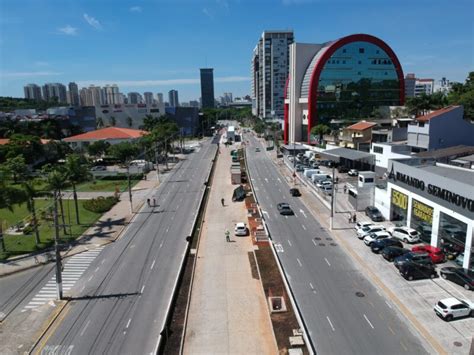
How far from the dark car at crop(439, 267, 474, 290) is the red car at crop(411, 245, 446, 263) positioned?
8.55ft

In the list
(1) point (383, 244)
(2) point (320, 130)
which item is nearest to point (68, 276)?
(1) point (383, 244)

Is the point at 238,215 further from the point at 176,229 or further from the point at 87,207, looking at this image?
the point at 87,207

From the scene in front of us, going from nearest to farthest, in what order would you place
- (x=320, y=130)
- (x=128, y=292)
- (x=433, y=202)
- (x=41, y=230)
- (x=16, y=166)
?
1. (x=128, y=292)
2. (x=433, y=202)
3. (x=41, y=230)
4. (x=16, y=166)
5. (x=320, y=130)

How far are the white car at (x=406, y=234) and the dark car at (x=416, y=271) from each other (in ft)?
26.0

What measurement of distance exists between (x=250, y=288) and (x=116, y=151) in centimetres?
6453

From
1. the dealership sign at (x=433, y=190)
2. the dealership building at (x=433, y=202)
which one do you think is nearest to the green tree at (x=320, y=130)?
the dealership building at (x=433, y=202)

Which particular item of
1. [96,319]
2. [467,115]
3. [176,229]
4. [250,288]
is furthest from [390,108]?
[96,319]

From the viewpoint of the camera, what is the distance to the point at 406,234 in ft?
127

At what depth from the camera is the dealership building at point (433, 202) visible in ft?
103

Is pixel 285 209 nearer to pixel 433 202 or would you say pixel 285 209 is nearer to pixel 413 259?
pixel 433 202

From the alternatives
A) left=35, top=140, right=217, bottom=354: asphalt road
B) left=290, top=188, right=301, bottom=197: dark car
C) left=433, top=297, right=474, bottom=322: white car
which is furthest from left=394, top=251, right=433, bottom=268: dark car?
left=290, top=188, right=301, bottom=197: dark car

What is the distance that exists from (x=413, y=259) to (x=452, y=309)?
763cm

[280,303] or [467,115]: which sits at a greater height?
[467,115]

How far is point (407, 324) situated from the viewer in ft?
78.7
